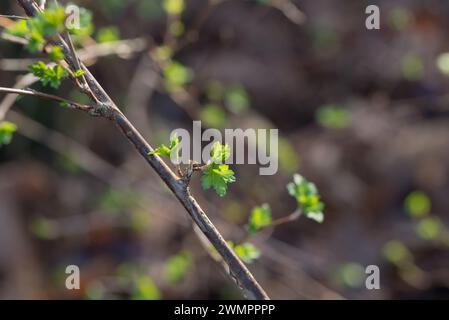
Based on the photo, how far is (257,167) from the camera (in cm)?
282

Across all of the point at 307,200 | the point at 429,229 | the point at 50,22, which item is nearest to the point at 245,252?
the point at 307,200

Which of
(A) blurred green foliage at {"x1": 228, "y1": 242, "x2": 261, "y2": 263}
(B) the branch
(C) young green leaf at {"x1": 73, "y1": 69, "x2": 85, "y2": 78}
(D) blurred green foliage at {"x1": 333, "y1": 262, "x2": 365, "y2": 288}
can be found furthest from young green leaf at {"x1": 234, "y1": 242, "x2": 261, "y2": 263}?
(D) blurred green foliage at {"x1": 333, "y1": 262, "x2": 365, "y2": 288}

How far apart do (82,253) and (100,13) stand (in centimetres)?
125

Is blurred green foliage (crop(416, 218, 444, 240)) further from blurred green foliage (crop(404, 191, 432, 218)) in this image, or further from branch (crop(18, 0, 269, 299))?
branch (crop(18, 0, 269, 299))

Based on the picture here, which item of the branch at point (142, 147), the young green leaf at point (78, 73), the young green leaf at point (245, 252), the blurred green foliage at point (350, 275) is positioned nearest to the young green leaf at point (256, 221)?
the young green leaf at point (245, 252)

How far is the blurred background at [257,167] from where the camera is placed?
8.57ft

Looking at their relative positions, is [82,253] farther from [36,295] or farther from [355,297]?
[355,297]

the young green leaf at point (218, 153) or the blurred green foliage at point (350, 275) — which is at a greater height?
the blurred green foliage at point (350, 275)

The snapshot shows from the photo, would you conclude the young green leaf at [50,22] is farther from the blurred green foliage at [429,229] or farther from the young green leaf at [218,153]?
the blurred green foliage at [429,229]

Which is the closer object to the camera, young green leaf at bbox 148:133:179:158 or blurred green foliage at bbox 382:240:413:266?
young green leaf at bbox 148:133:179:158

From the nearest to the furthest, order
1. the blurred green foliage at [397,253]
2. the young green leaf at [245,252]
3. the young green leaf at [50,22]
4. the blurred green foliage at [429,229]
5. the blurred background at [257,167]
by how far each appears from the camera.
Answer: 1. the young green leaf at [50,22]
2. the young green leaf at [245,252]
3. the blurred green foliage at [429,229]
4. the blurred green foliage at [397,253]
5. the blurred background at [257,167]

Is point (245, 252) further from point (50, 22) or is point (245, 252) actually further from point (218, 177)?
point (50, 22)

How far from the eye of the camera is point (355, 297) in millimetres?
2629

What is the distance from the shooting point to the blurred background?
2.61 m
